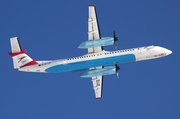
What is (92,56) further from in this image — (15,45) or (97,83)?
(15,45)

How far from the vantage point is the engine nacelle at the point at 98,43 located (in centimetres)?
4312

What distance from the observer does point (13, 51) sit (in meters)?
43.8

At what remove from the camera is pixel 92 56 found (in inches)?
1732

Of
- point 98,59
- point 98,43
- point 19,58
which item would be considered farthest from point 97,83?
point 19,58

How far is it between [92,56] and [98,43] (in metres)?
2.30

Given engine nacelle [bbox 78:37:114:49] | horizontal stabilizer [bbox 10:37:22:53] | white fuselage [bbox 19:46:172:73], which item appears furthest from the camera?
white fuselage [bbox 19:46:172:73]

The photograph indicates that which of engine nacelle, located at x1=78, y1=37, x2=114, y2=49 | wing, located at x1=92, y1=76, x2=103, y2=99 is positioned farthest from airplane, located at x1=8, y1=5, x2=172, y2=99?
wing, located at x1=92, y1=76, x2=103, y2=99

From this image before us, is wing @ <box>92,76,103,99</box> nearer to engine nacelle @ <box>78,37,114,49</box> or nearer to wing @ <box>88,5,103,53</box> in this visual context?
engine nacelle @ <box>78,37,114,49</box>

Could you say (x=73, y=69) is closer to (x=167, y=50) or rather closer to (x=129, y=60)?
(x=129, y=60)

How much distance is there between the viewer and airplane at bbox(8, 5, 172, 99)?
4328 cm

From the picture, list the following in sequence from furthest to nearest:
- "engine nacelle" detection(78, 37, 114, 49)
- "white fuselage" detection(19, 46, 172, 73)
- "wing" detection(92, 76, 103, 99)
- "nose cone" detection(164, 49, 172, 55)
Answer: "wing" detection(92, 76, 103, 99)
"nose cone" detection(164, 49, 172, 55)
"white fuselage" detection(19, 46, 172, 73)
"engine nacelle" detection(78, 37, 114, 49)

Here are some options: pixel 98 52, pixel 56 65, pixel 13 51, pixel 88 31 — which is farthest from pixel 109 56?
pixel 13 51

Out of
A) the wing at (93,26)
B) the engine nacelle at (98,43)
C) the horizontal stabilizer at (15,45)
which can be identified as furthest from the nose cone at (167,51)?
the horizontal stabilizer at (15,45)

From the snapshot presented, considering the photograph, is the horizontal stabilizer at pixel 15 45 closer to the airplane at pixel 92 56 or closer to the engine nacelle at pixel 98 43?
the airplane at pixel 92 56
